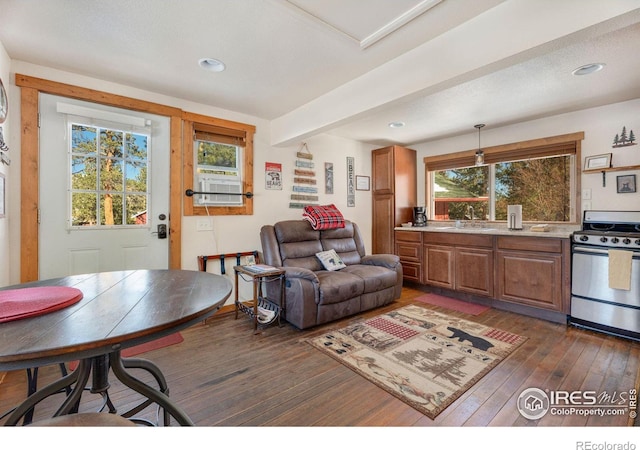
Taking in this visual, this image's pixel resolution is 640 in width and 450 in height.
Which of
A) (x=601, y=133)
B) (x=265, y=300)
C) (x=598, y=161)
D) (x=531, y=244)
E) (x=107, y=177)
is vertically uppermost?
(x=601, y=133)

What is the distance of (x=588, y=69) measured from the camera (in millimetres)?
2377

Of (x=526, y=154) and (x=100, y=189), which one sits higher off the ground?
(x=526, y=154)

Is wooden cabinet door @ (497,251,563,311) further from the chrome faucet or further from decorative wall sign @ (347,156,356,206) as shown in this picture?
decorative wall sign @ (347,156,356,206)

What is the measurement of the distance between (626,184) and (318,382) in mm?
3677

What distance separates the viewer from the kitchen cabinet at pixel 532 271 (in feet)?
9.71

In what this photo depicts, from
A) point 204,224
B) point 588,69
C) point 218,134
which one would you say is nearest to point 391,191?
point 588,69

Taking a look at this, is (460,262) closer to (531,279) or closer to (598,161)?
(531,279)

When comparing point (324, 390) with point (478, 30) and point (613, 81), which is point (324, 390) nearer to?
point (478, 30)

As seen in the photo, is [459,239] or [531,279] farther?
[459,239]

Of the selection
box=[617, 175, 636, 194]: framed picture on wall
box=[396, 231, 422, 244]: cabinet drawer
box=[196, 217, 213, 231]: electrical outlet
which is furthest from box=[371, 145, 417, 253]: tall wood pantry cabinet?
box=[196, 217, 213, 231]: electrical outlet

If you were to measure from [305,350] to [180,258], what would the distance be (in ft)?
5.51

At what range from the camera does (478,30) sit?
1.79 m

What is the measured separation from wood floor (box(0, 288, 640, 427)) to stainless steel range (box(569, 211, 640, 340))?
158 millimetres

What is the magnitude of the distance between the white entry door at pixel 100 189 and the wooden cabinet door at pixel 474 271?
3.49m
